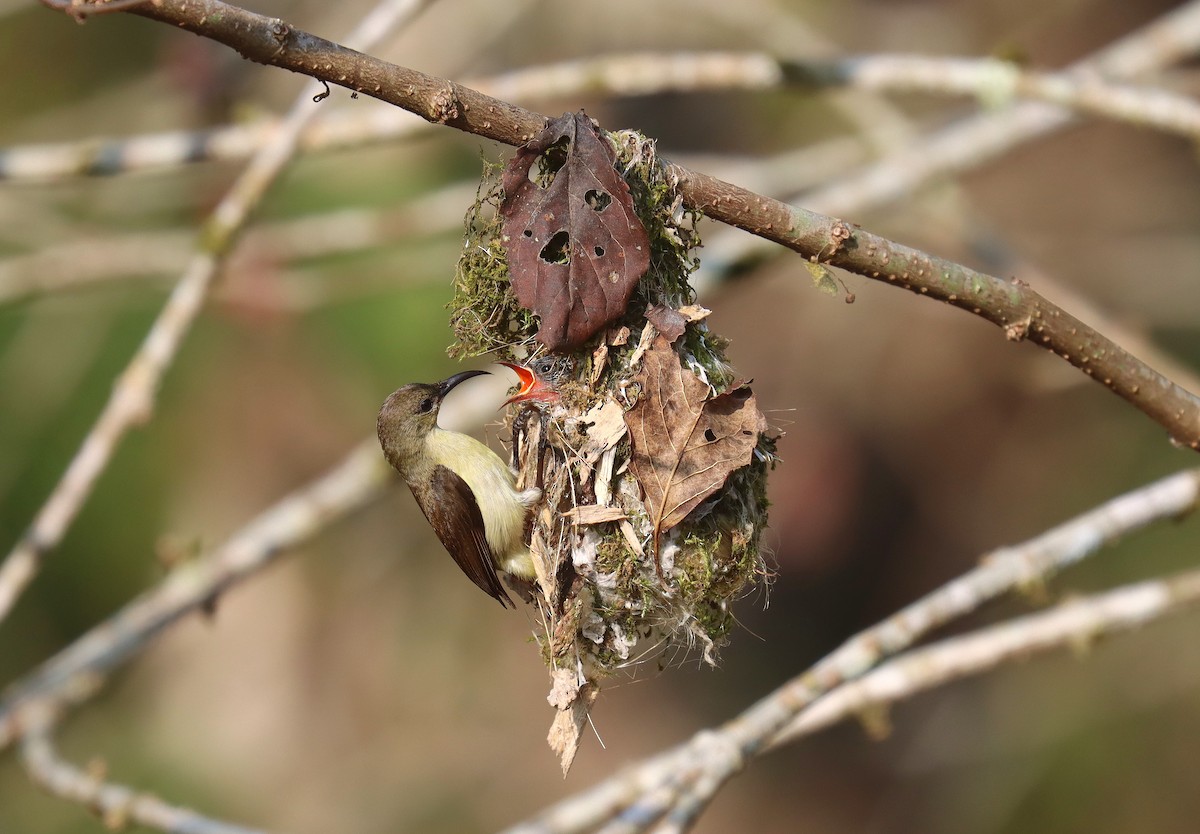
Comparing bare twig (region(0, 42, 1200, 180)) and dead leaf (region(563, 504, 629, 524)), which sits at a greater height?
bare twig (region(0, 42, 1200, 180))

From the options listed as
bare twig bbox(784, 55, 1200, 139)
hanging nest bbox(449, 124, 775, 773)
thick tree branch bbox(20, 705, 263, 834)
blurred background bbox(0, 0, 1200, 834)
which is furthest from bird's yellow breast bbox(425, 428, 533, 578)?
blurred background bbox(0, 0, 1200, 834)

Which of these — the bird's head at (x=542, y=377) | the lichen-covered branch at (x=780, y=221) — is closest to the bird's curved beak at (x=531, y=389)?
the bird's head at (x=542, y=377)

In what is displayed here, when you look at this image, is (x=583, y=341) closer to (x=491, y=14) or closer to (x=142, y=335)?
(x=491, y=14)

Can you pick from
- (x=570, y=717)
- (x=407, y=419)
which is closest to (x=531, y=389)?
(x=570, y=717)

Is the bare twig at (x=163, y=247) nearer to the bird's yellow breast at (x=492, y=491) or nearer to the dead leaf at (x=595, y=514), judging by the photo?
the bird's yellow breast at (x=492, y=491)

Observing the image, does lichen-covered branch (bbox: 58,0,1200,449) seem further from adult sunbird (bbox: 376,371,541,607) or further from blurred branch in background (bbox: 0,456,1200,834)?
blurred branch in background (bbox: 0,456,1200,834)

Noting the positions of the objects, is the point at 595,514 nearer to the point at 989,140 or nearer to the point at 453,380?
the point at 453,380
